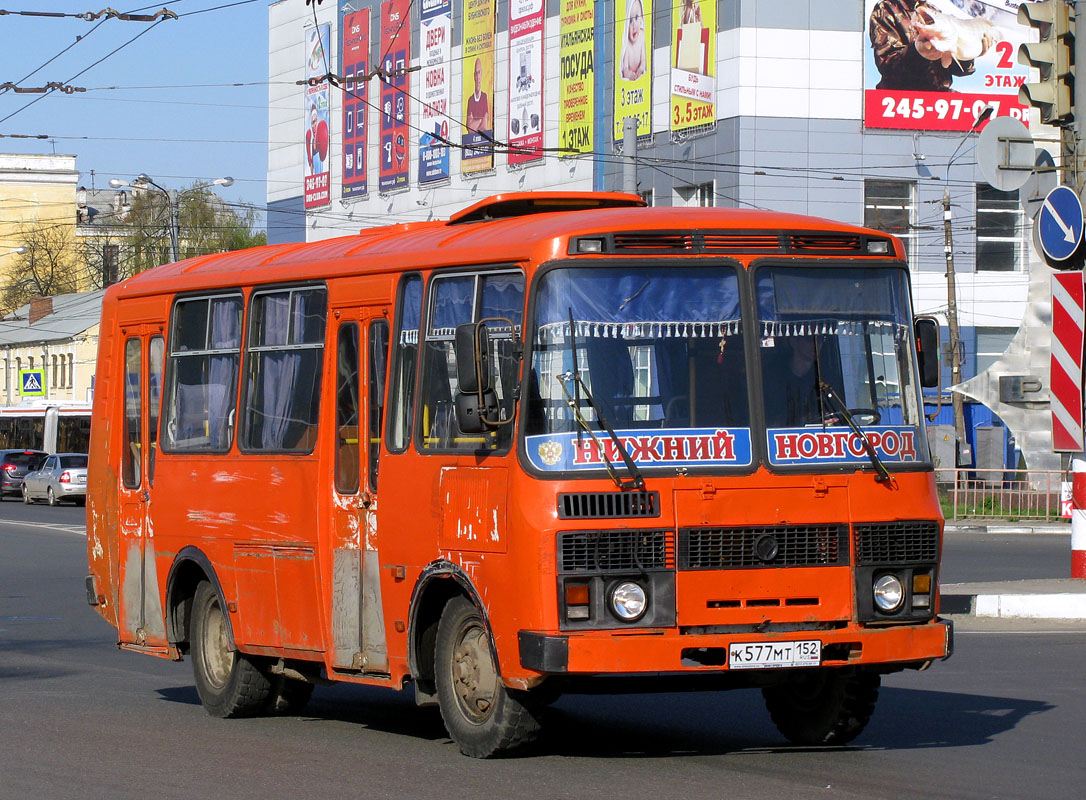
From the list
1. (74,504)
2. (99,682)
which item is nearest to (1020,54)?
(99,682)

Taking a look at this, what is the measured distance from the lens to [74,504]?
166 feet

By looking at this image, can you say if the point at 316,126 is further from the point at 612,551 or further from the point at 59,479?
the point at 612,551

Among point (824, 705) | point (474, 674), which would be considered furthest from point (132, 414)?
point (824, 705)

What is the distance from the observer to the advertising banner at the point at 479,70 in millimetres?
63875

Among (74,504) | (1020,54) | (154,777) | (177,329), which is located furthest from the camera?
(74,504)

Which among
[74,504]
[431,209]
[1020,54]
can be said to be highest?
[431,209]

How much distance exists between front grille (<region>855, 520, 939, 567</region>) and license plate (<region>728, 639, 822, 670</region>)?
505 mm

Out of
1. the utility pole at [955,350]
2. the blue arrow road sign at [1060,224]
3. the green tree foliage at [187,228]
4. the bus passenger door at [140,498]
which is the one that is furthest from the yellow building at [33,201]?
the bus passenger door at [140,498]

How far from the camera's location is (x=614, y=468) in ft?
27.6

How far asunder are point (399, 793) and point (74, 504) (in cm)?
4431

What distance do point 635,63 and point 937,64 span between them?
9.03 metres

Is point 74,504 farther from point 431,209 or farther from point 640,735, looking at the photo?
point 640,735

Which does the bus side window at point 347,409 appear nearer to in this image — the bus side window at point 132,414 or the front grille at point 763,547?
the front grille at point 763,547

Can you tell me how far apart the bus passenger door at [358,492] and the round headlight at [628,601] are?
6.00 feet
